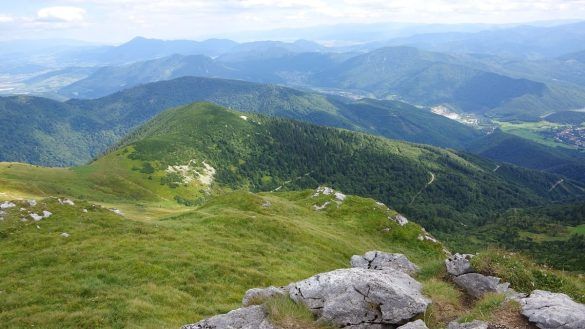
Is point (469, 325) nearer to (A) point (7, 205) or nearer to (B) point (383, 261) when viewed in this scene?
(B) point (383, 261)

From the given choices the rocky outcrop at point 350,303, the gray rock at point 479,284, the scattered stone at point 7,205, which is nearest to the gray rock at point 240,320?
the rocky outcrop at point 350,303

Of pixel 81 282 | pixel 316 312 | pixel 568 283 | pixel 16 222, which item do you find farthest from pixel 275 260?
pixel 16 222

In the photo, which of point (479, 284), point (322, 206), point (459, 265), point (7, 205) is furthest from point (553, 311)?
point (322, 206)

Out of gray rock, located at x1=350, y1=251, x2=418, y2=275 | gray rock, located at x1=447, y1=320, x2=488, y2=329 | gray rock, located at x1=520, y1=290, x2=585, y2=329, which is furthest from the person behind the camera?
gray rock, located at x1=350, y1=251, x2=418, y2=275

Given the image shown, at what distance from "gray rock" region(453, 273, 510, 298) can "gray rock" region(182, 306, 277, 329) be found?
14823 millimetres

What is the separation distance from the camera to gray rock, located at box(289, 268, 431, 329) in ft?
70.6

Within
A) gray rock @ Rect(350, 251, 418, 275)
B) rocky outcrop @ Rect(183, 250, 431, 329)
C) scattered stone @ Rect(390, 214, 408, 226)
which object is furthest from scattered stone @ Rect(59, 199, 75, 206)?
scattered stone @ Rect(390, 214, 408, 226)

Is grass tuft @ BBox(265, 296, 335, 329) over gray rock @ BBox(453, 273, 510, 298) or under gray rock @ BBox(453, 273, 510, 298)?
over

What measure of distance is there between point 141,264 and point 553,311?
31.6 m

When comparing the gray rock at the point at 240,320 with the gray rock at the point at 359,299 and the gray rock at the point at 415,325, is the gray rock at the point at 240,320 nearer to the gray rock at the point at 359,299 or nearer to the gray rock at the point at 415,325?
the gray rock at the point at 359,299

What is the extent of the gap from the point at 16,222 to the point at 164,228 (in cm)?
1633

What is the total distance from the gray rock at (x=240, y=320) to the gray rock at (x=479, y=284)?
14823 mm

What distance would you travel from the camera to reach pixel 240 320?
22.3 meters

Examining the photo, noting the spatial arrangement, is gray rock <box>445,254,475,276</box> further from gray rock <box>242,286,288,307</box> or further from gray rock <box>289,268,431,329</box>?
gray rock <box>242,286,288,307</box>
